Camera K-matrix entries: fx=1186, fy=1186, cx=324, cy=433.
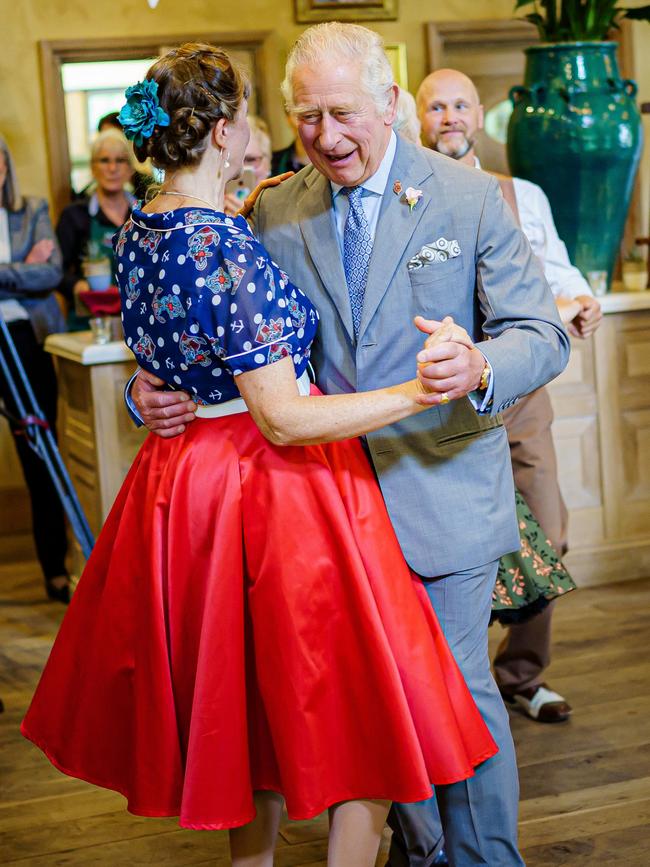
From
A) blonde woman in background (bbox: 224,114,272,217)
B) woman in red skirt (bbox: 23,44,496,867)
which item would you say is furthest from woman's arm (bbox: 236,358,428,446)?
blonde woman in background (bbox: 224,114,272,217)

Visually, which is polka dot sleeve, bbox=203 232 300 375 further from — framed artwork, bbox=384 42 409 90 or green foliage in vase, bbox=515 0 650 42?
framed artwork, bbox=384 42 409 90

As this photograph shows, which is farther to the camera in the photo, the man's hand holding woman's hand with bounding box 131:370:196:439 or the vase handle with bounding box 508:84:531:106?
the vase handle with bounding box 508:84:531:106

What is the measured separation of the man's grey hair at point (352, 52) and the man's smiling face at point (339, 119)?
10mm

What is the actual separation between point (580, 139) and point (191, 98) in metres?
2.75

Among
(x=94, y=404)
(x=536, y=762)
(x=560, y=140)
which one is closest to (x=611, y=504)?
(x=560, y=140)

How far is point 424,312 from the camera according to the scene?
211cm

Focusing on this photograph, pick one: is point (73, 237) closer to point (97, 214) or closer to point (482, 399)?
point (97, 214)

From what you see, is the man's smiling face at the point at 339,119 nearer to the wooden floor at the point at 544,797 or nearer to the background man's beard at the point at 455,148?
the background man's beard at the point at 455,148

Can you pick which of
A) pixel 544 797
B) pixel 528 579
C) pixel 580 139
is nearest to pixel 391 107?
pixel 528 579

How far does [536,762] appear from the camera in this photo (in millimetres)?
3023

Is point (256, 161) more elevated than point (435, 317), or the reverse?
point (256, 161)

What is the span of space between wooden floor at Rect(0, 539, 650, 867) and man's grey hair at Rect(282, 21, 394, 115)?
1625mm

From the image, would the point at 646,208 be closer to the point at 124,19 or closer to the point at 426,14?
the point at 426,14

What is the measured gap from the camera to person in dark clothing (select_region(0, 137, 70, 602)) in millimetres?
4867
